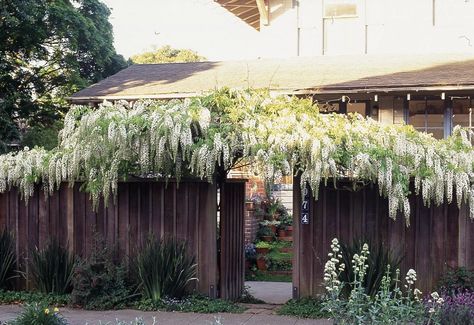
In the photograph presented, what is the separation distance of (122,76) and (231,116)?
8029mm

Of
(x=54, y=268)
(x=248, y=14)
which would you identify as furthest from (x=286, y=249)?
(x=54, y=268)

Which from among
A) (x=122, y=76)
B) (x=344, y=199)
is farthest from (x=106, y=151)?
(x=122, y=76)

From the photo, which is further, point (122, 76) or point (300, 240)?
point (122, 76)

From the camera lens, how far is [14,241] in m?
11.2

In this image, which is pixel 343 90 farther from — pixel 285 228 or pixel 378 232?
pixel 285 228

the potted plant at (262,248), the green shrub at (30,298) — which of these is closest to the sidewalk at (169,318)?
the green shrub at (30,298)

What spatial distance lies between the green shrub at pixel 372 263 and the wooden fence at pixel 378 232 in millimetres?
210

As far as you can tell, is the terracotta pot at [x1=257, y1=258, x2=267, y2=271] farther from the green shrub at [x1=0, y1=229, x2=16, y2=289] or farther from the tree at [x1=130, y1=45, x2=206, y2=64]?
the tree at [x1=130, y1=45, x2=206, y2=64]

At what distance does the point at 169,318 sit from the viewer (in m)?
9.28

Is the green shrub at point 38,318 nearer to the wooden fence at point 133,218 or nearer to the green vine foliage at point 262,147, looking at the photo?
the green vine foliage at point 262,147

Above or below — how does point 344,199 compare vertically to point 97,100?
below

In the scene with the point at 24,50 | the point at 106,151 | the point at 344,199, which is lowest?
the point at 344,199

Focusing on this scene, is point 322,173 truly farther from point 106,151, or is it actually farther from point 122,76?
point 122,76

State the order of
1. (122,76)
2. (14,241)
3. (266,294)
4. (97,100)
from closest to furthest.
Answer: (14,241), (266,294), (97,100), (122,76)
